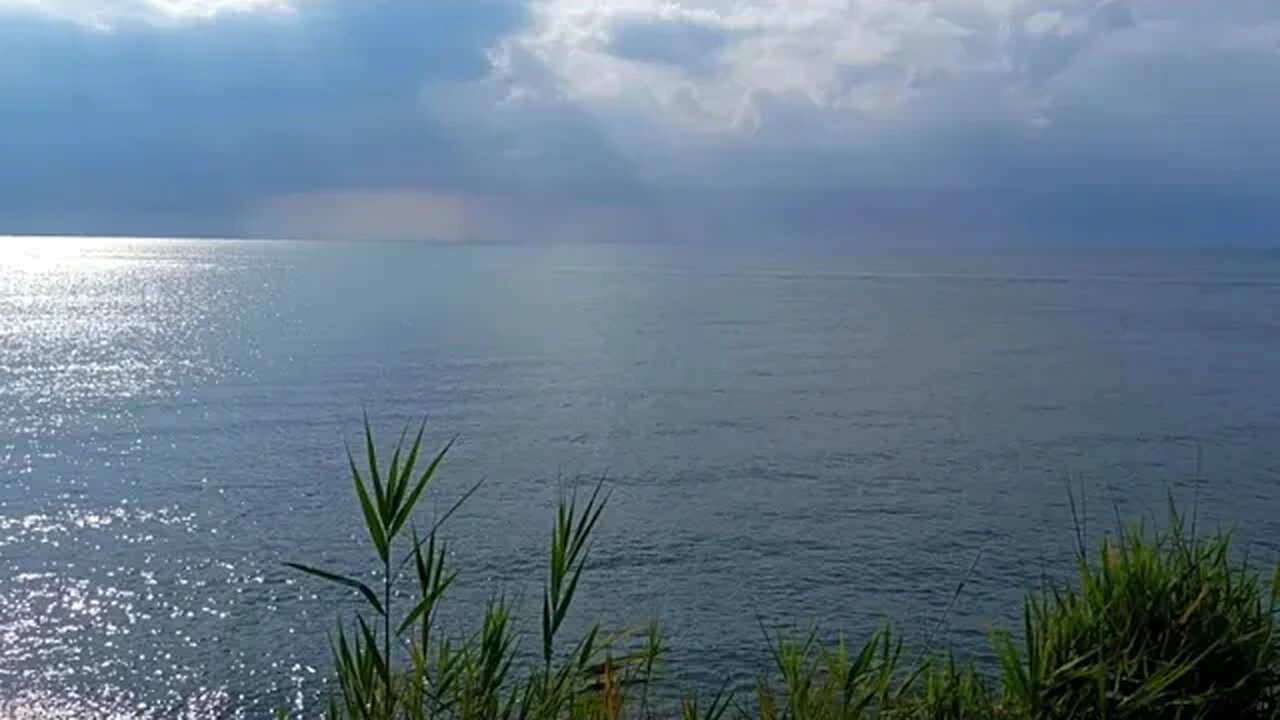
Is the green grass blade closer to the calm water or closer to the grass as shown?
the grass

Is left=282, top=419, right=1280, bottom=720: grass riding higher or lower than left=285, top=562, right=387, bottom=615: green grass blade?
lower

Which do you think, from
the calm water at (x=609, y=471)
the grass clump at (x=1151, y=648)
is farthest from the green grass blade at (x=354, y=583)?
the calm water at (x=609, y=471)

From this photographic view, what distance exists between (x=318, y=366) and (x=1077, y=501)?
36.4 metres

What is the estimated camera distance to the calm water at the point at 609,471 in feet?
60.1

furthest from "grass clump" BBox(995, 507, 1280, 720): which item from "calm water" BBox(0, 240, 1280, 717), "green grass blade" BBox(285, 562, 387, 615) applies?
"calm water" BBox(0, 240, 1280, 717)

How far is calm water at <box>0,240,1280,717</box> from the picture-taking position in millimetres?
18312

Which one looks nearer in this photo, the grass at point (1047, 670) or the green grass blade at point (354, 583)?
the green grass blade at point (354, 583)

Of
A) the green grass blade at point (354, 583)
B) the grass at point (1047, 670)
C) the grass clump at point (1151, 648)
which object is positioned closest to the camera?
the green grass blade at point (354, 583)

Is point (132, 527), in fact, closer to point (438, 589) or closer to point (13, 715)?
point (13, 715)

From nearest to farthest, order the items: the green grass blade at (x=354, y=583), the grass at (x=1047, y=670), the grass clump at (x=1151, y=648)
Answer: the green grass blade at (x=354, y=583) → the grass at (x=1047, y=670) → the grass clump at (x=1151, y=648)

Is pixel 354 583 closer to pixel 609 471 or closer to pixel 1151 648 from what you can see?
pixel 1151 648

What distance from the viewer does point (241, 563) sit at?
21.8 metres

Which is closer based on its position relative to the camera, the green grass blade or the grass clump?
the green grass blade

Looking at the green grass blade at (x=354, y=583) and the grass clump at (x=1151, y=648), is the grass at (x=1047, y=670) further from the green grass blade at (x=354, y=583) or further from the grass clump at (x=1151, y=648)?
the green grass blade at (x=354, y=583)
